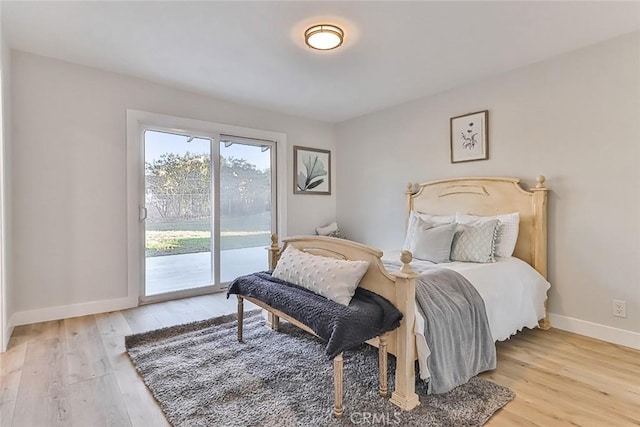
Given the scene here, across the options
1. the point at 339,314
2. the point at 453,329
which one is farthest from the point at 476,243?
the point at 339,314

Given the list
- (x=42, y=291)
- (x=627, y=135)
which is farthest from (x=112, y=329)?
(x=627, y=135)

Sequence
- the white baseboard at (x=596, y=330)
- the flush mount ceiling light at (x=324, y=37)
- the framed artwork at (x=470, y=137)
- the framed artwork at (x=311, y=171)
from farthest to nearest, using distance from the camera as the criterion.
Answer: the framed artwork at (x=311, y=171), the framed artwork at (x=470, y=137), the white baseboard at (x=596, y=330), the flush mount ceiling light at (x=324, y=37)

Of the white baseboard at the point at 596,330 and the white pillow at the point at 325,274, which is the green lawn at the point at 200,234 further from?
the white baseboard at the point at 596,330

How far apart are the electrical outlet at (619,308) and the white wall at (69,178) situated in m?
4.34

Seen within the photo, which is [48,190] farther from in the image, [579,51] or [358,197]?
[579,51]

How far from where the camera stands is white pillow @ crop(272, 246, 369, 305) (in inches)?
73.2

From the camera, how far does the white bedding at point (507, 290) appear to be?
87.0 inches

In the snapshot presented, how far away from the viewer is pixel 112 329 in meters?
2.75

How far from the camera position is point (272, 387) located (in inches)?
73.3

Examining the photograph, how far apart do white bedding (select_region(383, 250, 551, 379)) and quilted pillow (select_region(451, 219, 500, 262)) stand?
10 cm

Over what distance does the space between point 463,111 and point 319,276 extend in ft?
8.51

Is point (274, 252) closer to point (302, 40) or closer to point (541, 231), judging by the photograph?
point (302, 40)

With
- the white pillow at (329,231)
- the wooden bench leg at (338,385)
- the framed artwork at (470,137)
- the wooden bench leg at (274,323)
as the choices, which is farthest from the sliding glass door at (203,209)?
the wooden bench leg at (338,385)

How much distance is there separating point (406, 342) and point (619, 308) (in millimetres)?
2008
